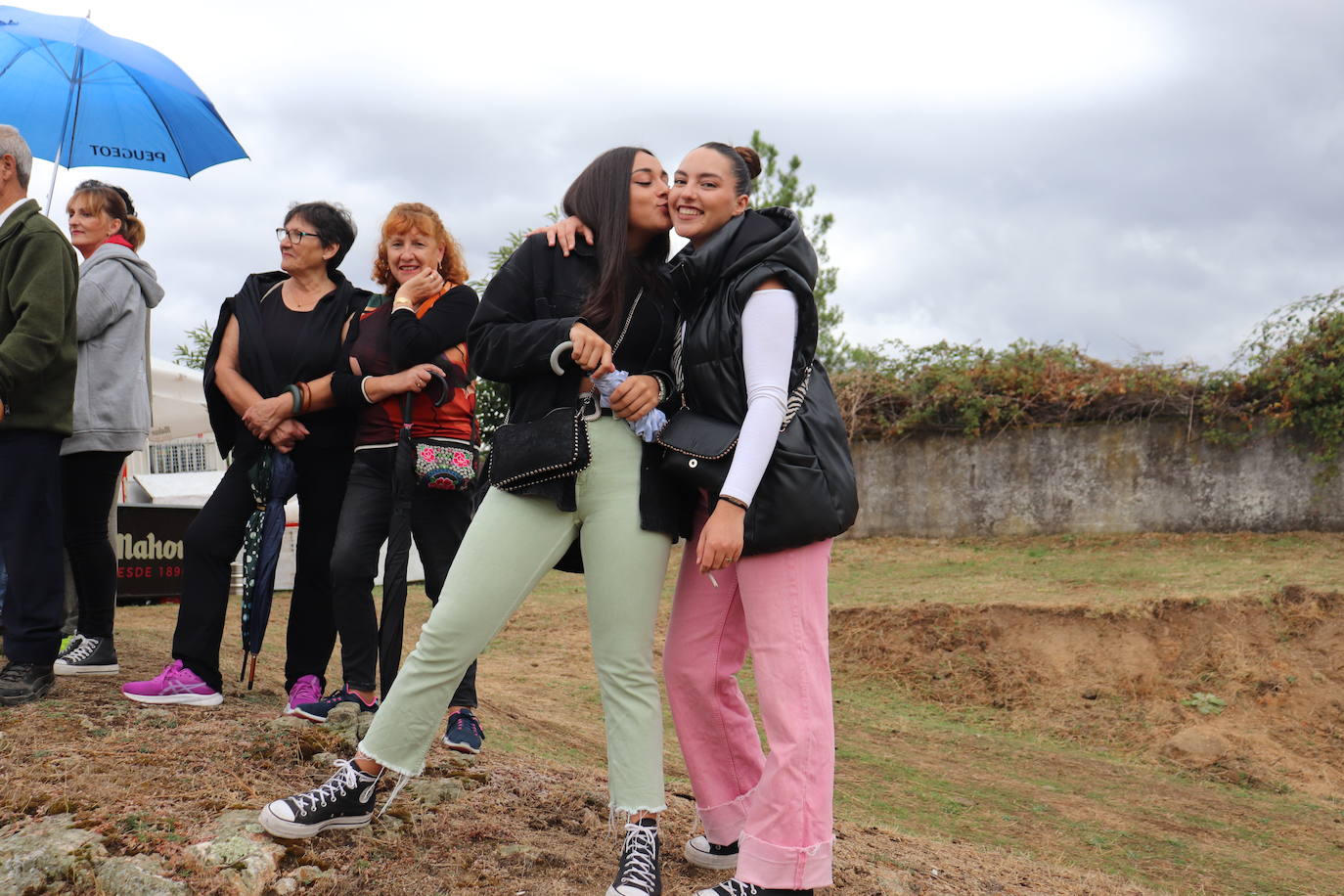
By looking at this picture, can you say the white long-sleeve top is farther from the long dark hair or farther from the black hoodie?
the black hoodie

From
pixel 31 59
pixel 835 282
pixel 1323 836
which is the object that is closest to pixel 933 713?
pixel 1323 836

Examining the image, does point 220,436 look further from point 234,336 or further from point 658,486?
point 658,486

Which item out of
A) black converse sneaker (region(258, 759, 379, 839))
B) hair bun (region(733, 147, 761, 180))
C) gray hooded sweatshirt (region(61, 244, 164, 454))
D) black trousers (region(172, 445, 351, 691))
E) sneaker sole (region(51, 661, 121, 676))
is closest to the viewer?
black converse sneaker (region(258, 759, 379, 839))

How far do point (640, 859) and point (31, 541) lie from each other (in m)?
2.69

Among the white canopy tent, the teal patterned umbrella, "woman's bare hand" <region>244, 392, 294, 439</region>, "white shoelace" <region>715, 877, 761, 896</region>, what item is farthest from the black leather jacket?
the white canopy tent

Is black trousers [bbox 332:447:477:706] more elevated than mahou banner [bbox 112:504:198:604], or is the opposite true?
black trousers [bbox 332:447:477:706]

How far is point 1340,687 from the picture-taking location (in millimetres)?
8516

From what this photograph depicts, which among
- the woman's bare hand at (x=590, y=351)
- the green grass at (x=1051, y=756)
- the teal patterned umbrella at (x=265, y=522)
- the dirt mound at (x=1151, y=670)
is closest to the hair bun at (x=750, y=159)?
the woman's bare hand at (x=590, y=351)

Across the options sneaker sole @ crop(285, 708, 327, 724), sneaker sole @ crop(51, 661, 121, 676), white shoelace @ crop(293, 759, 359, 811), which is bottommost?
sneaker sole @ crop(285, 708, 327, 724)

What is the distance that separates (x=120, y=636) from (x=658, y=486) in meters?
4.74

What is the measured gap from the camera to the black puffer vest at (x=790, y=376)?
2.67 m

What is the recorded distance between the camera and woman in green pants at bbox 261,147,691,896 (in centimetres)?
276

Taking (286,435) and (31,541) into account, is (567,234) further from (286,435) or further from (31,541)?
(31,541)

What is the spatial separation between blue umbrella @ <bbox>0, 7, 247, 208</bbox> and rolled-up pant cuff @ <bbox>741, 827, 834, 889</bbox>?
4471 millimetres
